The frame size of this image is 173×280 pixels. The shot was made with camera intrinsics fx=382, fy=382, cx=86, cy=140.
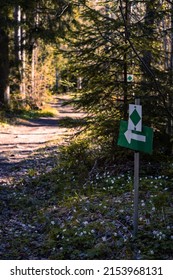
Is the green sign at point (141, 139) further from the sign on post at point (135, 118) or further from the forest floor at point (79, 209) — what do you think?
the forest floor at point (79, 209)

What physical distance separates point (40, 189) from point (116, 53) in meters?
3.96

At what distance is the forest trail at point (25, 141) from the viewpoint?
11.7m

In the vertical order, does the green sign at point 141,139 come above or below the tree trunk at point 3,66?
below

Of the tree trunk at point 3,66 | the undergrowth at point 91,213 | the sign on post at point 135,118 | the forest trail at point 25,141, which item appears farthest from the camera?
the tree trunk at point 3,66

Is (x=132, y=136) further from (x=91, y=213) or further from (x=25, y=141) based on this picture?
(x=25, y=141)

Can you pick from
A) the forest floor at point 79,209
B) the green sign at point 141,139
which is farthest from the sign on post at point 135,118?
the forest floor at point 79,209

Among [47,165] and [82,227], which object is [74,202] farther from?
[47,165]

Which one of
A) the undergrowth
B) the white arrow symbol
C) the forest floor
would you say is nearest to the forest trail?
the forest floor

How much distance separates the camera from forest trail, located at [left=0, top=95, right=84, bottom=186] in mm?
11705

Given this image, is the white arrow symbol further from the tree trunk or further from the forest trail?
the tree trunk

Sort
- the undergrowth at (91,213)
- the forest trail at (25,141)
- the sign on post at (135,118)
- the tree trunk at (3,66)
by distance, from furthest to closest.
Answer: the tree trunk at (3,66) → the forest trail at (25,141) → the undergrowth at (91,213) → the sign on post at (135,118)

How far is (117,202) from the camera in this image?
7.59 metres

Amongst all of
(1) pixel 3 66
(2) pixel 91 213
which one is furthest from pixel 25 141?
(2) pixel 91 213

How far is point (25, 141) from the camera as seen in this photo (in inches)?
659
